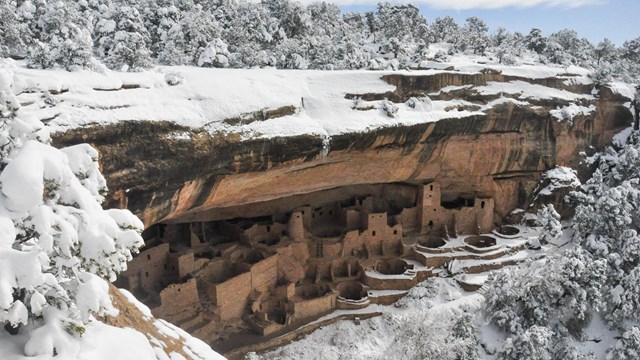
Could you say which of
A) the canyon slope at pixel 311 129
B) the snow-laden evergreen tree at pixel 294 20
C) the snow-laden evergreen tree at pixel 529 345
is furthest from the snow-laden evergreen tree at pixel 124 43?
the snow-laden evergreen tree at pixel 529 345

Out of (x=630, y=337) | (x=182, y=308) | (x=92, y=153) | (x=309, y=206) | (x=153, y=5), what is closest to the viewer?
(x=92, y=153)

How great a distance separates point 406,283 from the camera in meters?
21.1

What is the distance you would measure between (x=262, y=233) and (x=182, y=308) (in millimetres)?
5240

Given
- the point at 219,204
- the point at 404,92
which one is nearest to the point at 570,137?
the point at 404,92

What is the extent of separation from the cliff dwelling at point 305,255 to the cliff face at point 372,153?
0.79 meters

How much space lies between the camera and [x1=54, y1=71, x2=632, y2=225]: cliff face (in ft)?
45.2

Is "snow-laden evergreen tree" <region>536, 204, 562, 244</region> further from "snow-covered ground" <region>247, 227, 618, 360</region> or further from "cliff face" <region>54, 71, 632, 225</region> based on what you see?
"snow-covered ground" <region>247, 227, 618, 360</region>

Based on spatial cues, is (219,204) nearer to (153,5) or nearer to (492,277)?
(492,277)

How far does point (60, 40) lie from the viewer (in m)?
21.7

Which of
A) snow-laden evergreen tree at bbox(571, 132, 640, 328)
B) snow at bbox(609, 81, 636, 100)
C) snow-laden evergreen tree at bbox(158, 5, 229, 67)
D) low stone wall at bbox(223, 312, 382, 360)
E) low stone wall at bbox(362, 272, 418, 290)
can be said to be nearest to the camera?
low stone wall at bbox(223, 312, 382, 360)

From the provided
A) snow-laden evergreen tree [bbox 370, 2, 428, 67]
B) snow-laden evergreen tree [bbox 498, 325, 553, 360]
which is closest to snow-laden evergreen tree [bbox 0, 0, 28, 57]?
snow-laden evergreen tree [bbox 498, 325, 553, 360]

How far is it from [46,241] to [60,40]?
20817mm

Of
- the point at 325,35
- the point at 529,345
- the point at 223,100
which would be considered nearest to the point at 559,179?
the point at 529,345

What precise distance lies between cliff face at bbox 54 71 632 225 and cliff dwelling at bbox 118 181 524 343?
79cm
